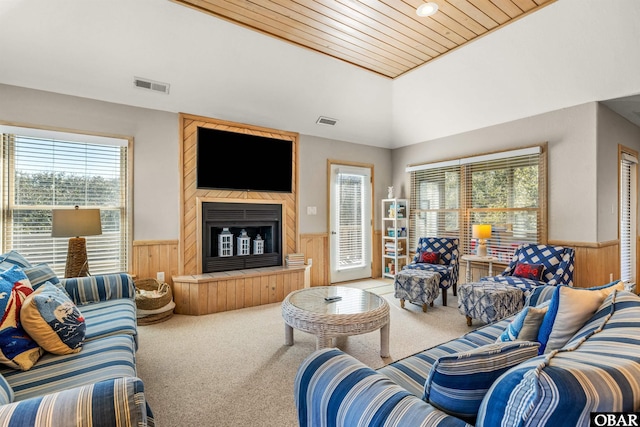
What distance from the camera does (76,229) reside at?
9.30ft

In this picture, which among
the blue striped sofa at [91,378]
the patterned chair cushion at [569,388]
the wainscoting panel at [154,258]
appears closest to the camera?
the patterned chair cushion at [569,388]

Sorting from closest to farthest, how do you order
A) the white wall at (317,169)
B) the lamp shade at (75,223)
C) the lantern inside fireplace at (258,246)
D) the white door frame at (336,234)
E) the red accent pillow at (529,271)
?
the lamp shade at (75,223), the red accent pillow at (529,271), the lantern inside fireplace at (258,246), the white wall at (317,169), the white door frame at (336,234)

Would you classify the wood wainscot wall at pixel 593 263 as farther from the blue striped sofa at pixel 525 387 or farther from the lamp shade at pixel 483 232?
the blue striped sofa at pixel 525 387

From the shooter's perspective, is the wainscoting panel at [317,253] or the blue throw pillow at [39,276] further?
the wainscoting panel at [317,253]

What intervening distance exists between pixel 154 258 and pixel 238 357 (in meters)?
1.92

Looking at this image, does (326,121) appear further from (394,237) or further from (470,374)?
(470,374)

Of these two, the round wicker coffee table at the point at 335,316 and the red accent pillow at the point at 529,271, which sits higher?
the red accent pillow at the point at 529,271

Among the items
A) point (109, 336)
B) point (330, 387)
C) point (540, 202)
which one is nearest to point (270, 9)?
point (109, 336)

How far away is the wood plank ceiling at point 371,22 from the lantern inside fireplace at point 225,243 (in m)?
2.54

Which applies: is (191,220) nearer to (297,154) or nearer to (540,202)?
(297,154)

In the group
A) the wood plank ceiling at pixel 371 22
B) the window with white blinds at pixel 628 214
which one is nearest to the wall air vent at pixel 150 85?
the wood plank ceiling at pixel 371 22

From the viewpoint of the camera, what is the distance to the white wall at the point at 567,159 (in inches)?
138

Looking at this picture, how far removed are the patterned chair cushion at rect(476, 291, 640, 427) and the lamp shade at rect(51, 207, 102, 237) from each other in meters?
3.37

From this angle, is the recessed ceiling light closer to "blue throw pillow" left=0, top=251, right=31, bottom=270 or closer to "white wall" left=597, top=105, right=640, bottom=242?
"white wall" left=597, top=105, right=640, bottom=242
